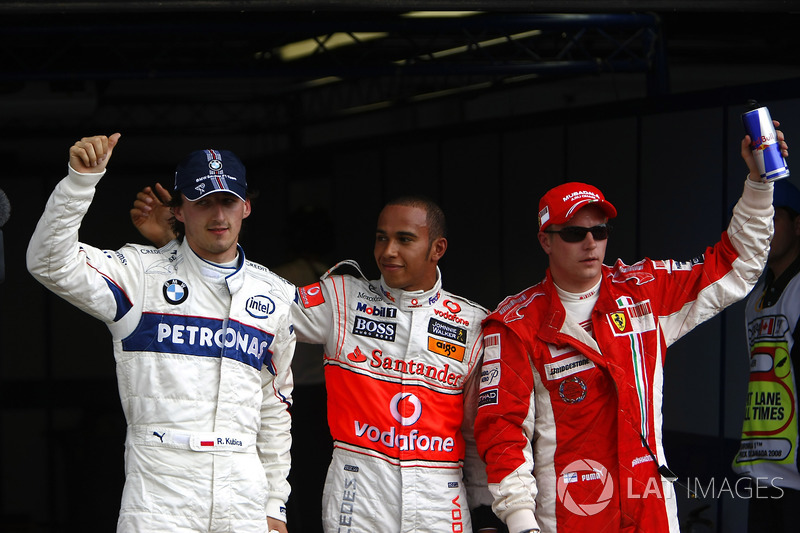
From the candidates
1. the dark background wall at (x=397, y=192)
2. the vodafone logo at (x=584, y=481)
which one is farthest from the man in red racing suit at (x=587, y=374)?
the dark background wall at (x=397, y=192)

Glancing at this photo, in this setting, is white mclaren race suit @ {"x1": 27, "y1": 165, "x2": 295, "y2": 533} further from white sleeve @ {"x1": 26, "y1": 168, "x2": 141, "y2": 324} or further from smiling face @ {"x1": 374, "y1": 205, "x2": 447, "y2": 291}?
smiling face @ {"x1": 374, "y1": 205, "x2": 447, "y2": 291}

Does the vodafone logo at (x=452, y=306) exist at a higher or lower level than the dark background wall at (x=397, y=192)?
lower

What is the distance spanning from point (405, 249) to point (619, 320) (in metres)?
0.78

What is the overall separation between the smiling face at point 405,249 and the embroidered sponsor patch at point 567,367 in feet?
1.80

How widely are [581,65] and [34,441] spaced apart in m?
6.36

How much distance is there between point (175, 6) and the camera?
3.57 m

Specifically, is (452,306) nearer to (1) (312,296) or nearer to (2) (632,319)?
(1) (312,296)

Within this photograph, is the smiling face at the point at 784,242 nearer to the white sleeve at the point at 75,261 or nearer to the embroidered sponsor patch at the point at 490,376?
the embroidered sponsor patch at the point at 490,376

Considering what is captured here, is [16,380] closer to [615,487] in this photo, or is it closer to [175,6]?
[175,6]

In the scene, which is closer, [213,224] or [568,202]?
[213,224]

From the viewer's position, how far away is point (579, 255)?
2936mm

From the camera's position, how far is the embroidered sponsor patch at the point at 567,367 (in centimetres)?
287

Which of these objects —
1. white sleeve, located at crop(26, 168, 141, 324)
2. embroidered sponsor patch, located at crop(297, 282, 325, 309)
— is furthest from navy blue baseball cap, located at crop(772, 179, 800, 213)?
white sleeve, located at crop(26, 168, 141, 324)

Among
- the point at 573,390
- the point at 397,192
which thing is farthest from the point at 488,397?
the point at 397,192
